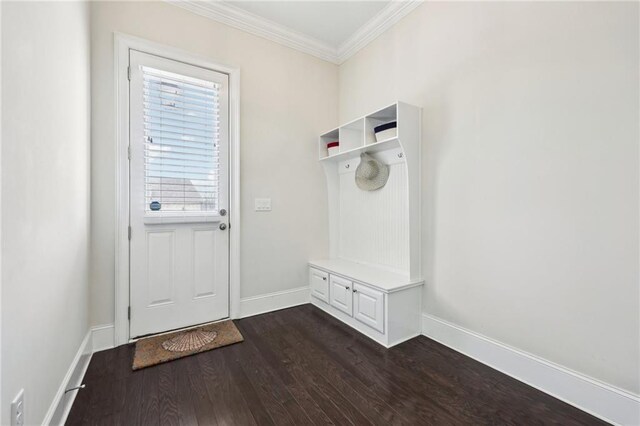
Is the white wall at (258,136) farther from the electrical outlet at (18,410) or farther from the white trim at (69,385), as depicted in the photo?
the electrical outlet at (18,410)

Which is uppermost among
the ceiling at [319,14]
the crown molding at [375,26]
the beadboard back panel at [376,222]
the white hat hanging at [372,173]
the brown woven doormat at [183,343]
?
the ceiling at [319,14]

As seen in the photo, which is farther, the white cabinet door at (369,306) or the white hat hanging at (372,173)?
the white hat hanging at (372,173)

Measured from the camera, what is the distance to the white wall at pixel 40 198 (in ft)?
3.04

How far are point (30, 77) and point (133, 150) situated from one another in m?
1.16

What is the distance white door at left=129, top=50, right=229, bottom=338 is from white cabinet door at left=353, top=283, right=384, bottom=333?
3.93ft

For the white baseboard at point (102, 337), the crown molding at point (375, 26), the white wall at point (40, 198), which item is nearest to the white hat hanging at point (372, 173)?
the crown molding at point (375, 26)

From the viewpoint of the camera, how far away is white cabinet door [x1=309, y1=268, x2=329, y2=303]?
9.05 ft

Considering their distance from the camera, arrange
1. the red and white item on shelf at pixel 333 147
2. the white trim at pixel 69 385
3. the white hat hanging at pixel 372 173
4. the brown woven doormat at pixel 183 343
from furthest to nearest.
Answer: the red and white item on shelf at pixel 333 147, the white hat hanging at pixel 372 173, the brown woven doormat at pixel 183 343, the white trim at pixel 69 385

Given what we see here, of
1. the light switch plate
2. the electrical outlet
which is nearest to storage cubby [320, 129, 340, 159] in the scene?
the light switch plate

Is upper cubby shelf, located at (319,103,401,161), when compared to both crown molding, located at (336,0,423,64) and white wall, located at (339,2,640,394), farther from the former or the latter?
crown molding, located at (336,0,423,64)

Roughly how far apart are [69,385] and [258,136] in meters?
2.23

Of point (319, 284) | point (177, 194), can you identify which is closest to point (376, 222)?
point (319, 284)

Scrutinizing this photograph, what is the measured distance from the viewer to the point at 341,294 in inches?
100

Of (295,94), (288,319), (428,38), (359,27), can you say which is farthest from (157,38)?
(288,319)
